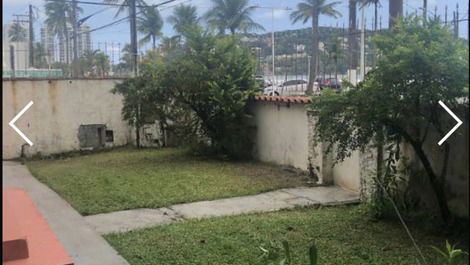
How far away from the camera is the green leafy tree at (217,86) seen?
8.10 metres

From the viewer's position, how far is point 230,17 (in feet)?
36.7

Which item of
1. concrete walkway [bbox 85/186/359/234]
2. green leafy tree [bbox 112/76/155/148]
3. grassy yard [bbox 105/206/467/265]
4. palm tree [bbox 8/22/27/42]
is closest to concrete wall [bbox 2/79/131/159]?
green leafy tree [bbox 112/76/155/148]

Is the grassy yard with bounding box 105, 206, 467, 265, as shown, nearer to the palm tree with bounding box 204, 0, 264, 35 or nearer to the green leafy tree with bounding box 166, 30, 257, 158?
the green leafy tree with bounding box 166, 30, 257, 158

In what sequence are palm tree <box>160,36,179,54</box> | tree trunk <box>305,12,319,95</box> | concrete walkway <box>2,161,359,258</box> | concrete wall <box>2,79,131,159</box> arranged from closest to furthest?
1. concrete walkway <box>2,161,359,258</box>
2. tree trunk <box>305,12,319,95</box>
3. palm tree <box>160,36,179,54</box>
4. concrete wall <box>2,79,131,159</box>

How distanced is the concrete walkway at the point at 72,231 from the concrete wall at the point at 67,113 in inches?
118

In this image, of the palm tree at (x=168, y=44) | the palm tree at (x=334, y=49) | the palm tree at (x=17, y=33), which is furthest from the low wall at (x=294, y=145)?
the palm tree at (x=17, y=33)

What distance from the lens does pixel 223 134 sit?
857 cm

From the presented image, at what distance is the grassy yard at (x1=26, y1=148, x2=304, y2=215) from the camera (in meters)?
5.54

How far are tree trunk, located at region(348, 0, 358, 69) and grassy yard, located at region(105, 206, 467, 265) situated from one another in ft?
8.00

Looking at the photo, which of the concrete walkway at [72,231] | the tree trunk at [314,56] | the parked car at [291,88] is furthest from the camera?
the parked car at [291,88]

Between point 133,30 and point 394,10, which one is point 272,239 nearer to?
point 394,10

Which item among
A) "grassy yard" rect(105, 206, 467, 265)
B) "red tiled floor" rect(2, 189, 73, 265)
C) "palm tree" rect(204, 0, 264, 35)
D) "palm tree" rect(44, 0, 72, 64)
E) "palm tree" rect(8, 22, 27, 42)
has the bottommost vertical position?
"grassy yard" rect(105, 206, 467, 265)

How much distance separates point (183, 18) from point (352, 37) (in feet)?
12.8

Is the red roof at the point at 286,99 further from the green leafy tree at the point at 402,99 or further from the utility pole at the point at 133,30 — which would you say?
the green leafy tree at the point at 402,99
